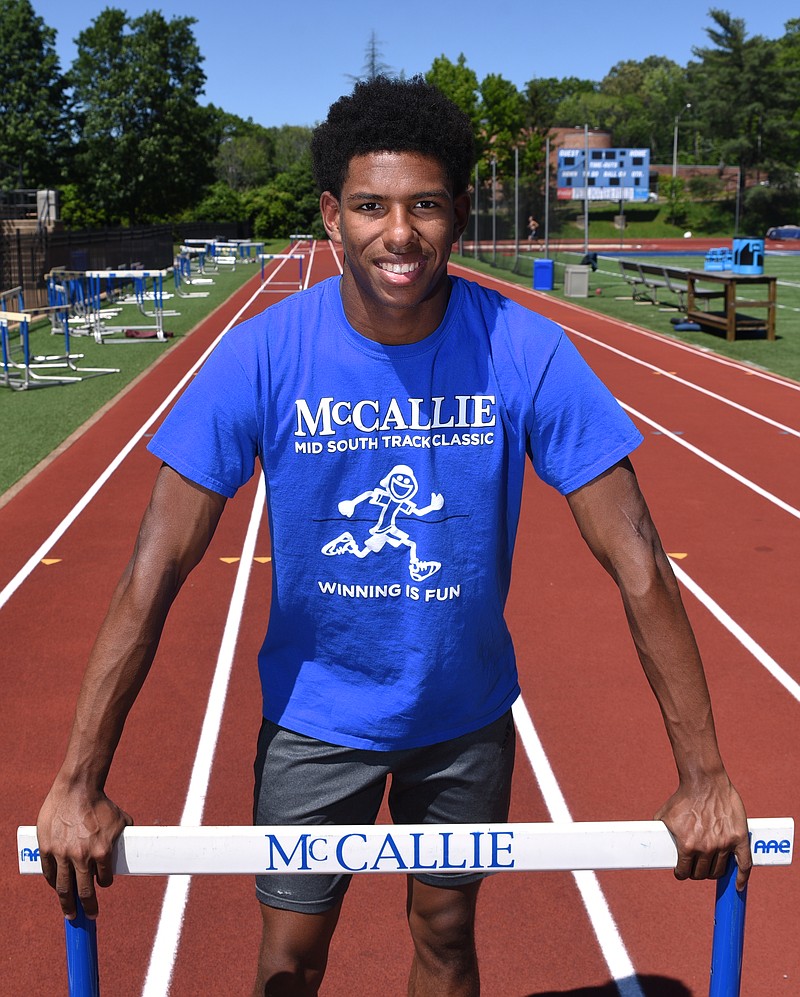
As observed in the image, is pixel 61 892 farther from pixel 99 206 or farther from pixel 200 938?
pixel 99 206

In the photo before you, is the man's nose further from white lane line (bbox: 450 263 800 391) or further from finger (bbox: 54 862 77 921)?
white lane line (bbox: 450 263 800 391)

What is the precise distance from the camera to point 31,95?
69.8 m

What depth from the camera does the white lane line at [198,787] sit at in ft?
12.2

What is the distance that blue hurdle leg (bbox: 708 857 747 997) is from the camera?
73.5 inches

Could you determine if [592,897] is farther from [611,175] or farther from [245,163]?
[245,163]

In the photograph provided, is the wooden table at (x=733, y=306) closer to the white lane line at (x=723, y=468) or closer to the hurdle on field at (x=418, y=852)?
the white lane line at (x=723, y=468)

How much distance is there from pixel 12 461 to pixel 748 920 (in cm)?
930

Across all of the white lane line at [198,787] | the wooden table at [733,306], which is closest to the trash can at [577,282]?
the wooden table at [733,306]

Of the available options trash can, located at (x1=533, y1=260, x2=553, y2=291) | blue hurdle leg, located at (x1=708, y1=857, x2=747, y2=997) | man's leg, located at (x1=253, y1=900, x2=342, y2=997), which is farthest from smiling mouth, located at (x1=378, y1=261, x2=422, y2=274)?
trash can, located at (x1=533, y1=260, x2=553, y2=291)

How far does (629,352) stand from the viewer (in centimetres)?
1984

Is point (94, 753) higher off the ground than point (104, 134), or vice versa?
point (104, 134)

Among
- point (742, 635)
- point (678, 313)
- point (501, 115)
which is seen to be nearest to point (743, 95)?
point (501, 115)

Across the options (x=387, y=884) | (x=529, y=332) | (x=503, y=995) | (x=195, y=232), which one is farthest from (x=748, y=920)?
(x=195, y=232)

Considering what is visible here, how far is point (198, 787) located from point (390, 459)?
318 centimetres
